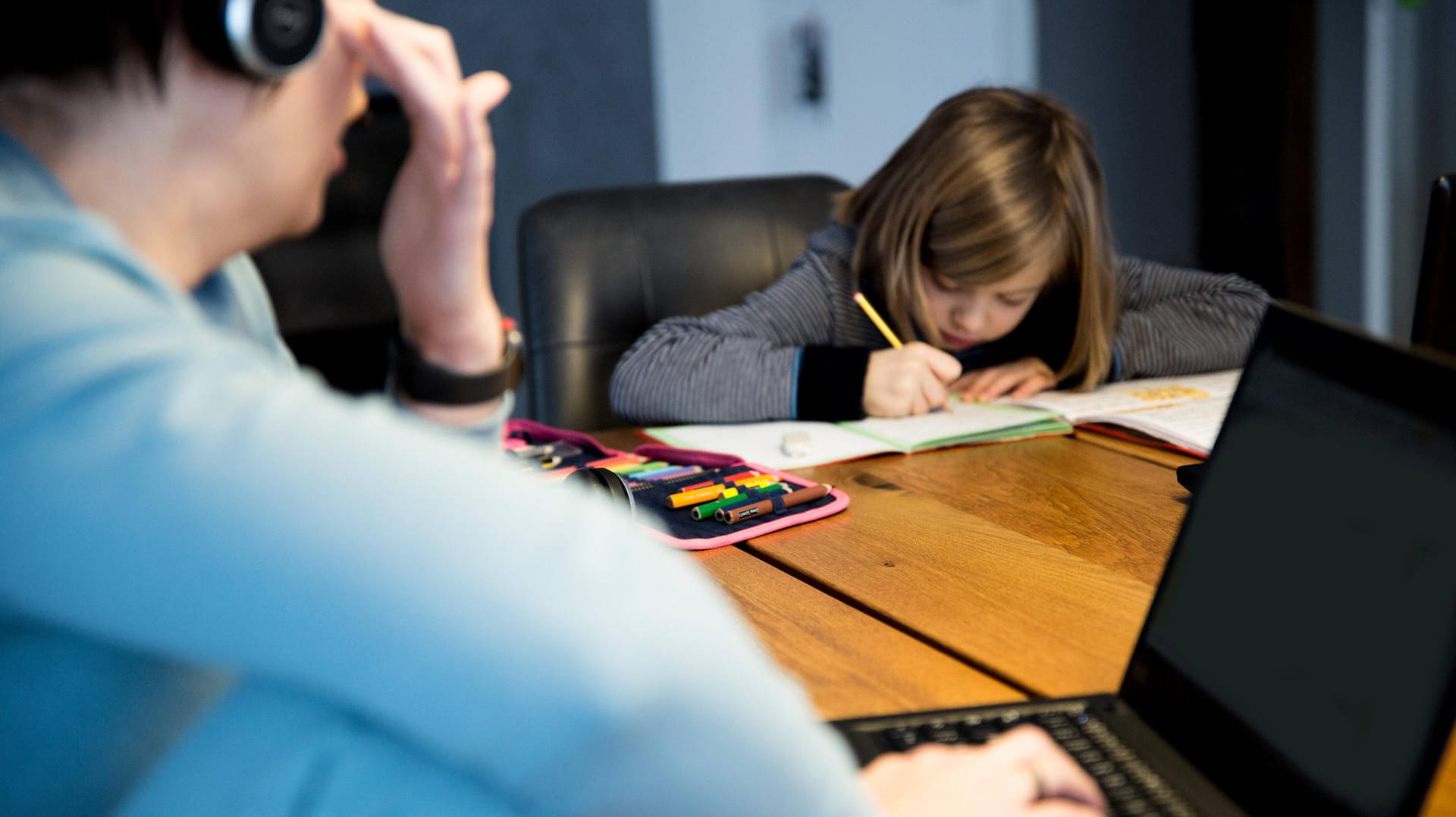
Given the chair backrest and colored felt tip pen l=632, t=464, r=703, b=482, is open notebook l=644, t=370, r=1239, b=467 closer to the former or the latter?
colored felt tip pen l=632, t=464, r=703, b=482

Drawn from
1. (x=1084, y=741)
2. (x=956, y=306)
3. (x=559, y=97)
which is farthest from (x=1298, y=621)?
(x=559, y=97)

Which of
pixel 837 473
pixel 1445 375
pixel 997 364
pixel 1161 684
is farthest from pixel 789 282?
pixel 1445 375

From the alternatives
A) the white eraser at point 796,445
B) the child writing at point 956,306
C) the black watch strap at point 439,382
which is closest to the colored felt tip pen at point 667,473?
the white eraser at point 796,445

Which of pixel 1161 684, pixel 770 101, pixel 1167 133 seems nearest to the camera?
pixel 1161 684

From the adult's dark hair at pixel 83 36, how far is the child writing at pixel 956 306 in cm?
103

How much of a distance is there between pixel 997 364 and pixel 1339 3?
1974 millimetres

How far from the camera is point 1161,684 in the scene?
60 cm

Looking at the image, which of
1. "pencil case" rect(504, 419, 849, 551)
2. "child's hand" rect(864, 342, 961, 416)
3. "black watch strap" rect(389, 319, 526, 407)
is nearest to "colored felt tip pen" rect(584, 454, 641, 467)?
"pencil case" rect(504, 419, 849, 551)

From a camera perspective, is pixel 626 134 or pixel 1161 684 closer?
pixel 1161 684

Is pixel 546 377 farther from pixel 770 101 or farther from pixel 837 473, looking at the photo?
pixel 770 101

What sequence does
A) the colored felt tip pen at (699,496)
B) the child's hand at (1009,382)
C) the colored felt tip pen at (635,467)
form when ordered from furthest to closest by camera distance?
the child's hand at (1009,382) < the colored felt tip pen at (635,467) < the colored felt tip pen at (699,496)

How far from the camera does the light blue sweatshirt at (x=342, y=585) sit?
0.34 metres

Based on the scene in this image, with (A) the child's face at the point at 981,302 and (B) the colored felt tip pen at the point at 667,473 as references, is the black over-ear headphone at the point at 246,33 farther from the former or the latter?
(A) the child's face at the point at 981,302

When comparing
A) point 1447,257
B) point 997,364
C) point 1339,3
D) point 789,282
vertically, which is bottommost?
point 997,364
